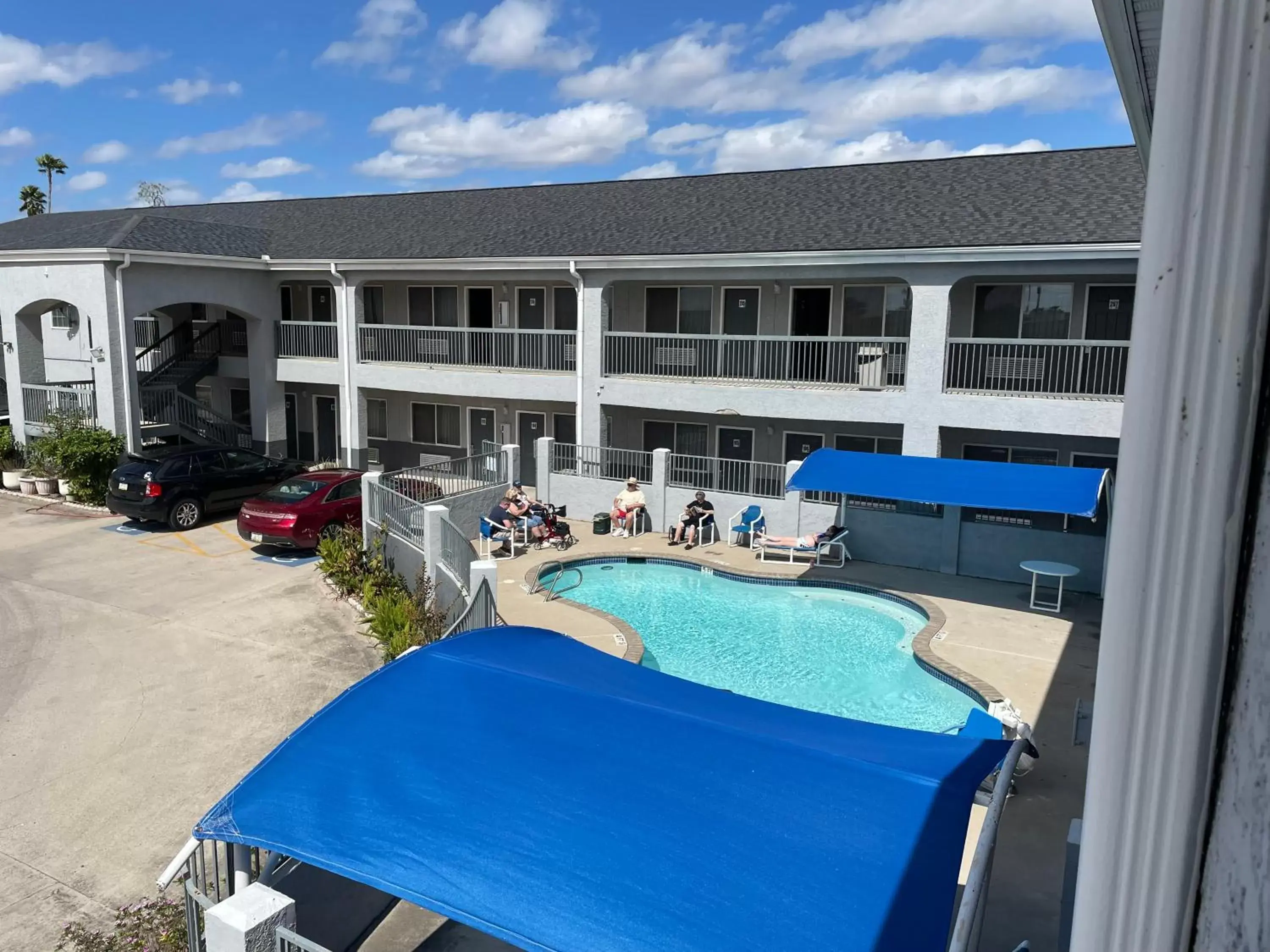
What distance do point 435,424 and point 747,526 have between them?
473 inches

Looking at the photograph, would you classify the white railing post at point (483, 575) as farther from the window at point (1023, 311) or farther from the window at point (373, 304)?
the window at point (373, 304)

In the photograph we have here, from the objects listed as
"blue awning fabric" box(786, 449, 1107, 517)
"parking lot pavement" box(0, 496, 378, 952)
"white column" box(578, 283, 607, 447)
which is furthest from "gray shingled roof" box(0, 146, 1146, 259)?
"parking lot pavement" box(0, 496, 378, 952)

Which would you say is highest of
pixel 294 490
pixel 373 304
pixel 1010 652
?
pixel 373 304

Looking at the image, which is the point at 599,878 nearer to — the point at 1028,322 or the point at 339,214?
the point at 1028,322

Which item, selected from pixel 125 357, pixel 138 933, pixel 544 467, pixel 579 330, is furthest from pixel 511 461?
Answer: pixel 138 933

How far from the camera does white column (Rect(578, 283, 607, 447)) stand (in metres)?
22.6

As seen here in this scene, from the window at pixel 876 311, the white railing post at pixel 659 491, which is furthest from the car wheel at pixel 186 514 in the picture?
the window at pixel 876 311

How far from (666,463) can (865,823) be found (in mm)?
16549

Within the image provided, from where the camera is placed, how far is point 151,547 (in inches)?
756

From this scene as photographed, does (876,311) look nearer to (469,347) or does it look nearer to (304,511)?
(469,347)

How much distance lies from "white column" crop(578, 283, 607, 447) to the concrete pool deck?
129 inches

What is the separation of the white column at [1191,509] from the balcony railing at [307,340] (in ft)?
89.0

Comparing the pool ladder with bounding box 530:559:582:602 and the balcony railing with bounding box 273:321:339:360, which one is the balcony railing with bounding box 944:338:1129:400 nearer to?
the pool ladder with bounding box 530:559:582:602

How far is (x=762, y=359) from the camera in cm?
2216
